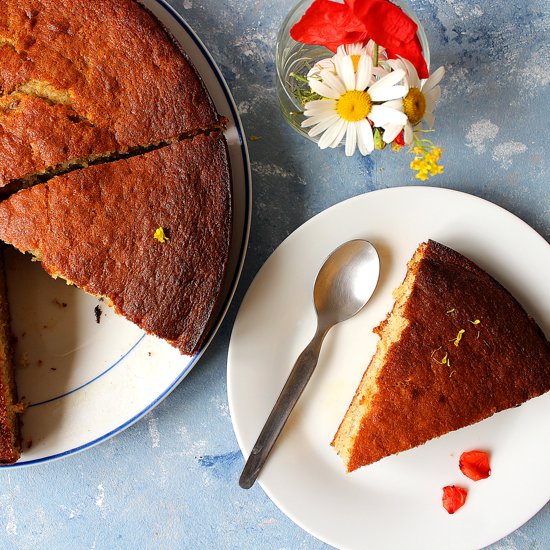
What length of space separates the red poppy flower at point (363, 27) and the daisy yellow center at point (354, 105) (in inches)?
7.0

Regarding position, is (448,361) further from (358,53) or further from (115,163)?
(115,163)

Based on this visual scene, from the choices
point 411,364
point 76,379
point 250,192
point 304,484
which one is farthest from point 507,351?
point 76,379

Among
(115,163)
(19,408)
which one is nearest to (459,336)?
(115,163)

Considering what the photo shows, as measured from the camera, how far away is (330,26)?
2264 mm

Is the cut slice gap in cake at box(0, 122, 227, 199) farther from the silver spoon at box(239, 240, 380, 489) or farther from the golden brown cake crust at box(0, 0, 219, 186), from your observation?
the silver spoon at box(239, 240, 380, 489)

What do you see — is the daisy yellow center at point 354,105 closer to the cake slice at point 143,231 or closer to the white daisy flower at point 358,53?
the white daisy flower at point 358,53

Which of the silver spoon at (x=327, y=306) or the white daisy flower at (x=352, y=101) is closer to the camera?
the white daisy flower at (x=352, y=101)

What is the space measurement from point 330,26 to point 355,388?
1.53 meters

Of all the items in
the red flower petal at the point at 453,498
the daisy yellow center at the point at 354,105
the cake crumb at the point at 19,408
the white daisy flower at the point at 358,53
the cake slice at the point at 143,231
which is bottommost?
the red flower petal at the point at 453,498

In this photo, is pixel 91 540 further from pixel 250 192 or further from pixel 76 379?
pixel 250 192

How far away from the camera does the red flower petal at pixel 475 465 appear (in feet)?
9.35

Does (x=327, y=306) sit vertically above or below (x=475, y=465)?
above

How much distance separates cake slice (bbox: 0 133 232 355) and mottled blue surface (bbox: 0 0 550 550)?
52cm

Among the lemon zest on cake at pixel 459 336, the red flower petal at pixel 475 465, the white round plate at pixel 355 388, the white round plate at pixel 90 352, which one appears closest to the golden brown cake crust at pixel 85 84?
the white round plate at pixel 90 352
